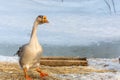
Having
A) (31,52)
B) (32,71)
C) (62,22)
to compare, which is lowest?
(62,22)

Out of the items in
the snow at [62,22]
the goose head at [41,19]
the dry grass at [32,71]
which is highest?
the goose head at [41,19]

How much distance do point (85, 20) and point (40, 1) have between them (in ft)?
16.5

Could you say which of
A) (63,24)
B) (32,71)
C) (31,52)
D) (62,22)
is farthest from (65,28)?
(31,52)

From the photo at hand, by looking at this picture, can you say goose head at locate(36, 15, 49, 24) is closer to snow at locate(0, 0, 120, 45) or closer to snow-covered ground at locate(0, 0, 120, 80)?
snow-covered ground at locate(0, 0, 120, 80)

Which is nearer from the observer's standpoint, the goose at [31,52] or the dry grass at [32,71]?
the goose at [31,52]

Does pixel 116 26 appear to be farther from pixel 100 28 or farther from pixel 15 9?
pixel 15 9

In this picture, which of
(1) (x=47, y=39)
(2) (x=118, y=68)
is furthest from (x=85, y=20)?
(2) (x=118, y=68)

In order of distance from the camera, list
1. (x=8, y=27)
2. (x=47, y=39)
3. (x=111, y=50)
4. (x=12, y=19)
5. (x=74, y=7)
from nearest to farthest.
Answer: (x=111, y=50), (x=47, y=39), (x=8, y=27), (x=12, y=19), (x=74, y=7)

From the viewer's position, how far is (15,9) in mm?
22312

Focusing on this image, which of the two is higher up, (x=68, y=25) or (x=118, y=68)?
(x=118, y=68)

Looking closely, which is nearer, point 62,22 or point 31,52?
point 31,52

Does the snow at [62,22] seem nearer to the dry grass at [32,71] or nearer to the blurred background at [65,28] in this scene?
the blurred background at [65,28]

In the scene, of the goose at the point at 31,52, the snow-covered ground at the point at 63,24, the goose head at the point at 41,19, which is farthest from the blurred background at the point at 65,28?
the goose at the point at 31,52

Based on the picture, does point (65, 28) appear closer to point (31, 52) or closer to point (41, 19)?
point (41, 19)
